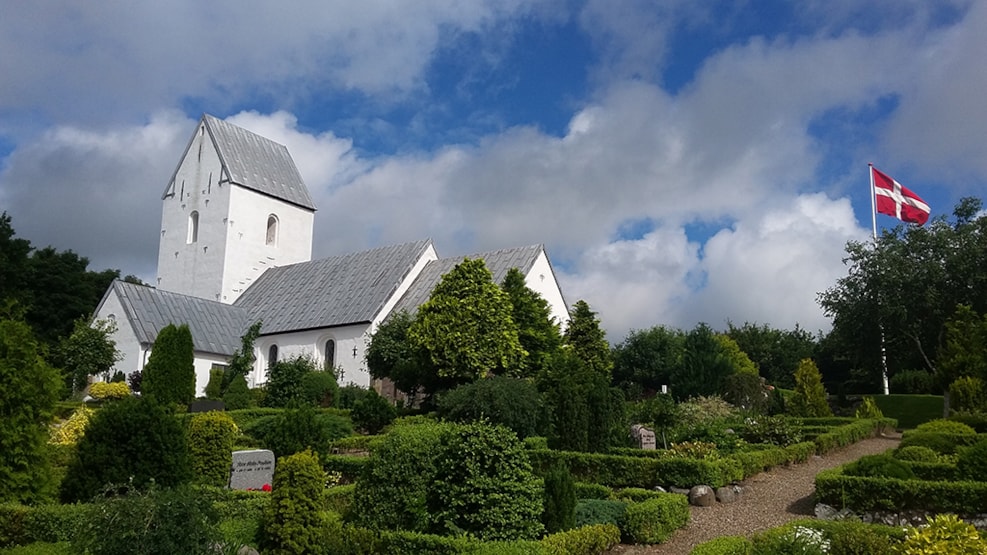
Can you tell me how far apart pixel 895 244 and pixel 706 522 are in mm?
19693

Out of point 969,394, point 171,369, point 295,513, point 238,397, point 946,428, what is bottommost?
point 295,513

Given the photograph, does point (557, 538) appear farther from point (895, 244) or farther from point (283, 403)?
point (895, 244)

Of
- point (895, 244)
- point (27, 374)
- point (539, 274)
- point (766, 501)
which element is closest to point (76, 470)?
point (27, 374)

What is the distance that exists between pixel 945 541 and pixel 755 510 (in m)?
5.19

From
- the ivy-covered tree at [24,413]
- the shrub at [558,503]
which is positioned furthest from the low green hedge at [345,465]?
the shrub at [558,503]

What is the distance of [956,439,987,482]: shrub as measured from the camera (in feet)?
36.4

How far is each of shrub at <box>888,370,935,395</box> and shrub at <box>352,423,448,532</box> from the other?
28.6 metres

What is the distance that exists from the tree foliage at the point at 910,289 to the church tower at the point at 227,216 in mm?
25413

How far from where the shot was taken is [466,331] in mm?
21359

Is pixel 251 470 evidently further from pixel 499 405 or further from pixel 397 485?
pixel 499 405

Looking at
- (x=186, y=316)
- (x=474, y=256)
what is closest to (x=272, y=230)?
(x=186, y=316)

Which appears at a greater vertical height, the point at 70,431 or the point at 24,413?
the point at 24,413

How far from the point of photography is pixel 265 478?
12242 millimetres

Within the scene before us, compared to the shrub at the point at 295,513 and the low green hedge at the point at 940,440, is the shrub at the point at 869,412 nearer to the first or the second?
the low green hedge at the point at 940,440
